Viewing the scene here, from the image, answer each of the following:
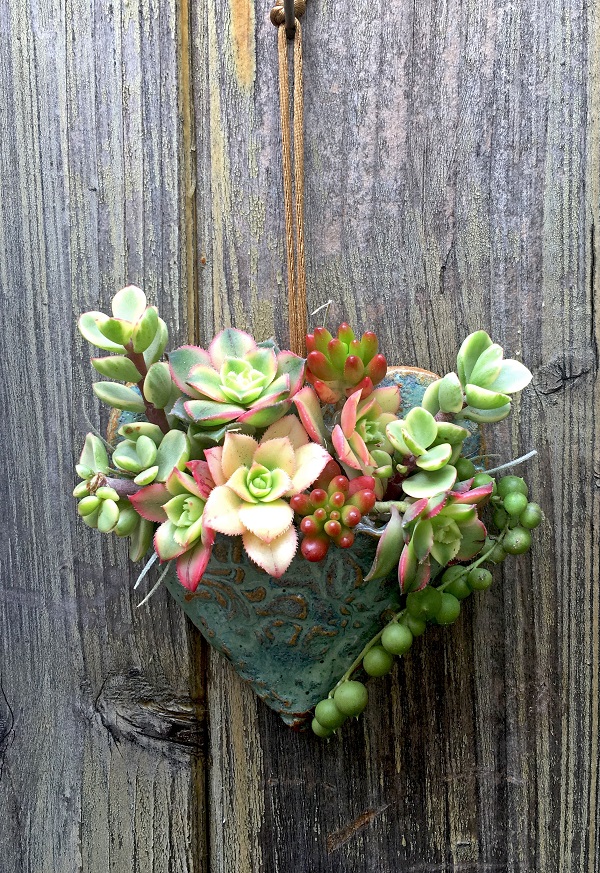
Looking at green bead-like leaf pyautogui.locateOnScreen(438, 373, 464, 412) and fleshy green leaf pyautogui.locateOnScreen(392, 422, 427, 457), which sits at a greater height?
green bead-like leaf pyautogui.locateOnScreen(438, 373, 464, 412)

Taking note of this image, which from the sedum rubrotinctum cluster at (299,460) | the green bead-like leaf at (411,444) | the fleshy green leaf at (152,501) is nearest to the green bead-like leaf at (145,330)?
the sedum rubrotinctum cluster at (299,460)

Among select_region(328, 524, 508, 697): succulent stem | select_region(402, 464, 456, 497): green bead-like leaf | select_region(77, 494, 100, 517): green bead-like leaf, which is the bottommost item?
select_region(328, 524, 508, 697): succulent stem

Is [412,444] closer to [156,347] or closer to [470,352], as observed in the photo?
[470,352]

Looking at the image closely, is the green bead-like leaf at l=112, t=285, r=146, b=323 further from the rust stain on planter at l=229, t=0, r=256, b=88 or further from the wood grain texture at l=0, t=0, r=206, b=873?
the rust stain on planter at l=229, t=0, r=256, b=88

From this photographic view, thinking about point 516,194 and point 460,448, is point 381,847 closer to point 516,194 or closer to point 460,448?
point 460,448

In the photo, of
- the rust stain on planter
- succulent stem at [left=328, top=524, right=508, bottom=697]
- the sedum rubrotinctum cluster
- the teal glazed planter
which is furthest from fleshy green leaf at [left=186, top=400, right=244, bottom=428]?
the rust stain on planter

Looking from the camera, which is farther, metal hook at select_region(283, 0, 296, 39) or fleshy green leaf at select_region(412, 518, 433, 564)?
metal hook at select_region(283, 0, 296, 39)

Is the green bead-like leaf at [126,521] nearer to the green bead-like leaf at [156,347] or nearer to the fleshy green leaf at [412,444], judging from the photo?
the green bead-like leaf at [156,347]
